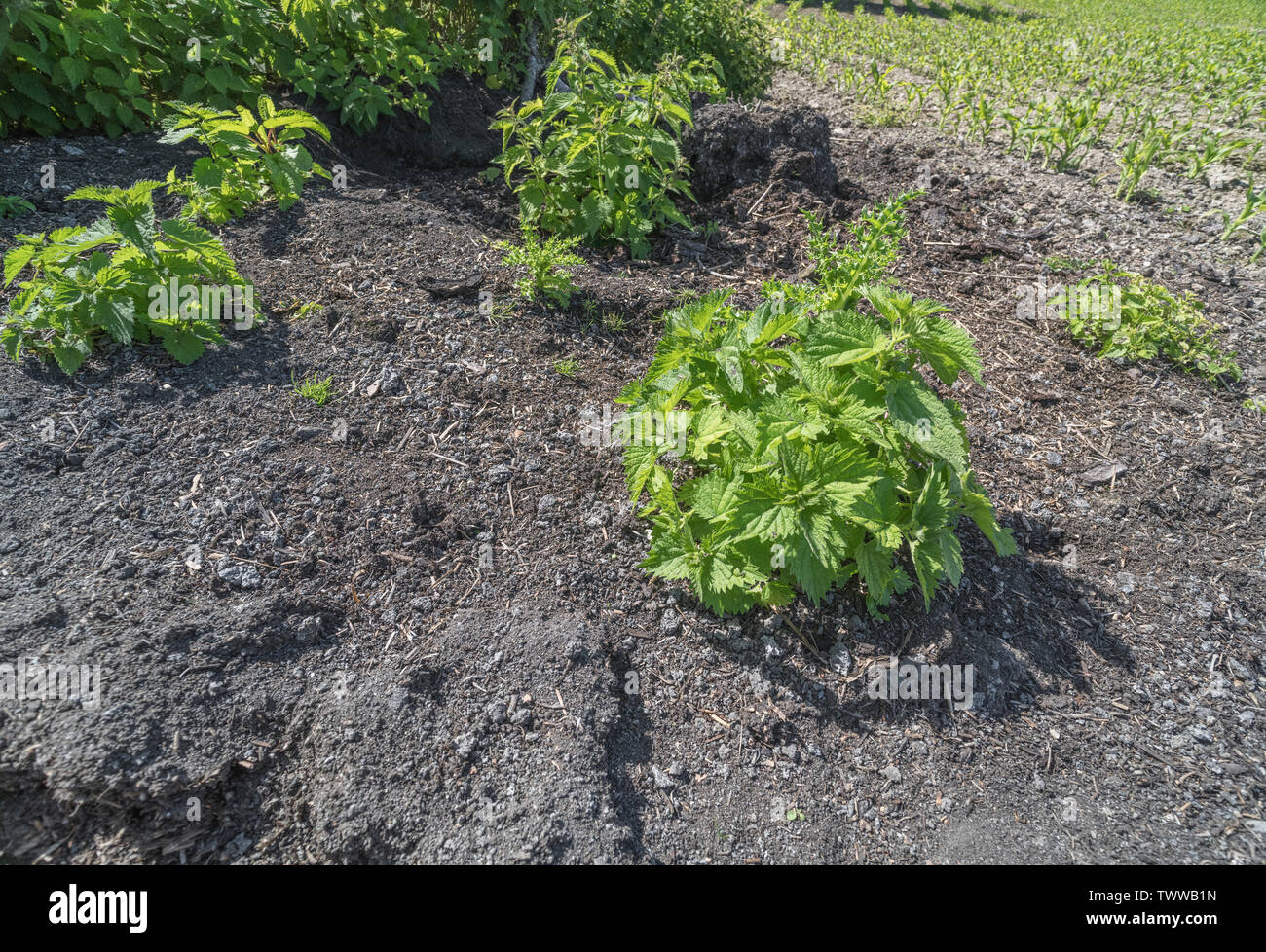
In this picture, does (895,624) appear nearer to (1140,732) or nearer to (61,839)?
(1140,732)

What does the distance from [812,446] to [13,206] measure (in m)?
4.29

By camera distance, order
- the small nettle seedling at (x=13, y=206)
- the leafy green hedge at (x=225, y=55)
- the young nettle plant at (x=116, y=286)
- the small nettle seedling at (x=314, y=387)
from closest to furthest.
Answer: the young nettle plant at (x=116, y=286) → the small nettle seedling at (x=314, y=387) → the small nettle seedling at (x=13, y=206) → the leafy green hedge at (x=225, y=55)

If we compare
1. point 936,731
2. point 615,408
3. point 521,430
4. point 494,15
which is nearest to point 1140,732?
point 936,731

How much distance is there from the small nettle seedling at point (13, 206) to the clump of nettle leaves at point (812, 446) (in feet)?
11.5

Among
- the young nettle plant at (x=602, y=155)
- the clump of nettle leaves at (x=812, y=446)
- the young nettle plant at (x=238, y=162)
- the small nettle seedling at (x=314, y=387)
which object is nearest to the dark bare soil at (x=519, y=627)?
the small nettle seedling at (x=314, y=387)

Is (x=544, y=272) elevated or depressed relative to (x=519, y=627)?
elevated

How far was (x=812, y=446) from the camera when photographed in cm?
222

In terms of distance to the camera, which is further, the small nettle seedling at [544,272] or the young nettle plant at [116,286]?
the small nettle seedling at [544,272]

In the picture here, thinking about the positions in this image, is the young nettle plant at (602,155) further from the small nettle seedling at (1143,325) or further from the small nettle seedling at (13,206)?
the small nettle seedling at (13,206)

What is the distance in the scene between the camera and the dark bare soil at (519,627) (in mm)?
2082

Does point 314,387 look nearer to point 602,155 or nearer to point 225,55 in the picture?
point 602,155

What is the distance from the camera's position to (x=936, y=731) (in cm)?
241

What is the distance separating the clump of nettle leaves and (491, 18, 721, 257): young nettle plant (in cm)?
165

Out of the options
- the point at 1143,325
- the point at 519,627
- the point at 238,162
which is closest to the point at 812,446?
the point at 519,627
